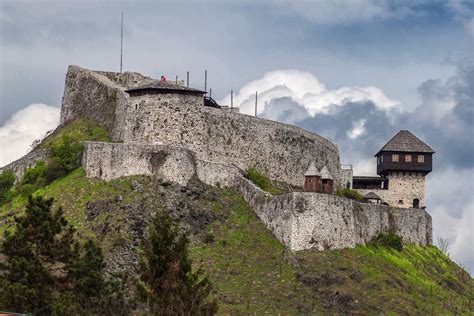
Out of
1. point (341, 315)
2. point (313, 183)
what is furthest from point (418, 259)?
point (341, 315)

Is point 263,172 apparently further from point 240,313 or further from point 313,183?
point 240,313

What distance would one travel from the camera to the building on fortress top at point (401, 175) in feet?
443

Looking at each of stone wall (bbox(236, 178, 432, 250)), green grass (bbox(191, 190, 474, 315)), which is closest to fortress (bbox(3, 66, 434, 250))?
stone wall (bbox(236, 178, 432, 250))

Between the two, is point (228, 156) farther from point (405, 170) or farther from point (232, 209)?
point (405, 170)

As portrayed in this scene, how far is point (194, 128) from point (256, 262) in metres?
16.0

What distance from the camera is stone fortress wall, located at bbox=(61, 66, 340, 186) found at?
4400 inches

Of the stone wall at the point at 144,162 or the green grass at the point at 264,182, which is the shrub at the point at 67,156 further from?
the green grass at the point at 264,182

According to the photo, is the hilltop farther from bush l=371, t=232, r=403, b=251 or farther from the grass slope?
bush l=371, t=232, r=403, b=251

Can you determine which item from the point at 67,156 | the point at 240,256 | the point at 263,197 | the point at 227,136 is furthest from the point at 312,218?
the point at 67,156

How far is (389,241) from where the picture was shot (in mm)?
116250

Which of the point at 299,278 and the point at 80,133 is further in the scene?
the point at 80,133

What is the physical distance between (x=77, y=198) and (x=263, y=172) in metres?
20.0

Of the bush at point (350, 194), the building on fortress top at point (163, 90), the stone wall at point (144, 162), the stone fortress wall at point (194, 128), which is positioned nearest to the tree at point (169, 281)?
the stone wall at point (144, 162)

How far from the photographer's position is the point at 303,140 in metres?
125
